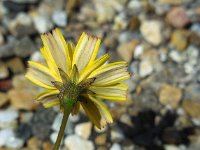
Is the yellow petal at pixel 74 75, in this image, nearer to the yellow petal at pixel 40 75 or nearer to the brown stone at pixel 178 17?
the yellow petal at pixel 40 75

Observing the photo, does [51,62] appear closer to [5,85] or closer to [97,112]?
[97,112]

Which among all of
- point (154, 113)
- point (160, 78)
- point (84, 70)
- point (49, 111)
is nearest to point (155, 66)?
point (160, 78)

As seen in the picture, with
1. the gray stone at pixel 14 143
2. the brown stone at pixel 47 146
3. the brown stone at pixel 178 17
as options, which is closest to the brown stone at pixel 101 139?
the brown stone at pixel 47 146

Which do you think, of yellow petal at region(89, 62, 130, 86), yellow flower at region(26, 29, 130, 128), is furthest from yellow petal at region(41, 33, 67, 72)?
yellow petal at region(89, 62, 130, 86)

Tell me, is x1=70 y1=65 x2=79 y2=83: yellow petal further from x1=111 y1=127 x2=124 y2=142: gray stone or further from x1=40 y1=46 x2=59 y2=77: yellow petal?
x1=111 y1=127 x2=124 y2=142: gray stone

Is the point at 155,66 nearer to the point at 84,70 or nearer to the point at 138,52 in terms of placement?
the point at 138,52

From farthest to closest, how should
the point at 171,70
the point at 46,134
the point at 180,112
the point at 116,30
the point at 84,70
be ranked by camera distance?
1. the point at 116,30
2. the point at 171,70
3. the point at 180,112
4. the point at 46,134
5. the point at 84,70

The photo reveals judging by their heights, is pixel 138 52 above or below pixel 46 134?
above
